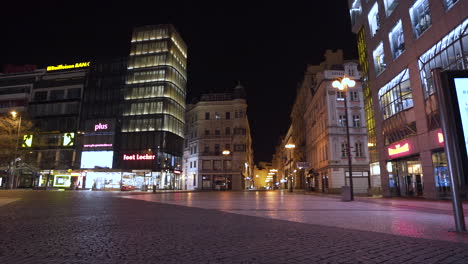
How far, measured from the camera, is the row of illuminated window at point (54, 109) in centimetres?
6906

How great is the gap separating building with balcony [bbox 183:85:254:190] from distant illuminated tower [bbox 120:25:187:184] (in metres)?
4.64

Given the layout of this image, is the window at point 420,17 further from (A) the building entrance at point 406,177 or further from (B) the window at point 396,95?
(A) the building entrance at point 406,177

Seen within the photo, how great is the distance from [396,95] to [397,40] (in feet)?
13.3

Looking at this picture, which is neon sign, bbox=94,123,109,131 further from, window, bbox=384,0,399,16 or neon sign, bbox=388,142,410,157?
window, bbox=384,0,399,16

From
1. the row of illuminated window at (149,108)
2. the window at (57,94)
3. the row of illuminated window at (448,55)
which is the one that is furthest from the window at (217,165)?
the row of illuminated window at (448,55)

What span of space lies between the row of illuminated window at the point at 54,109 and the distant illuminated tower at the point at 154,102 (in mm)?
12610

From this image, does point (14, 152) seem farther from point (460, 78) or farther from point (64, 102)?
point (460, 78)

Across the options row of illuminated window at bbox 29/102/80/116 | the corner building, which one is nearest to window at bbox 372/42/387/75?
the corner building

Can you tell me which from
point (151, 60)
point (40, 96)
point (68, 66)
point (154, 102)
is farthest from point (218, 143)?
point (40, 96)

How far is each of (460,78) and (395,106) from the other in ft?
64.9

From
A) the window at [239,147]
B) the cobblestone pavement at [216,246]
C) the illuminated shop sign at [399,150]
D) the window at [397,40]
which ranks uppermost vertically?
the window at [397,40]

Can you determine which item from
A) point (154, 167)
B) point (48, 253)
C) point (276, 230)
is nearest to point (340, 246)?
point (276, 230)

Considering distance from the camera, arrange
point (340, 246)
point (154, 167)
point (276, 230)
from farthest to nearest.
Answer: point (154, 167), point (276, 230), point (340, 246)

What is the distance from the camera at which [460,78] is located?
538cm
